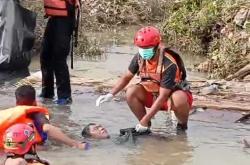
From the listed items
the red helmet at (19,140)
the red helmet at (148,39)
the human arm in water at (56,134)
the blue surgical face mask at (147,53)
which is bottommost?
the human arm in water at (56,134)

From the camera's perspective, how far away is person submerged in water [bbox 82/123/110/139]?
626cm

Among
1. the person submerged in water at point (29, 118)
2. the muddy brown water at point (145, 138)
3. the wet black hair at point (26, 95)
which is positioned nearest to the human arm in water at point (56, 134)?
the person submerged in water at point (29, 118)

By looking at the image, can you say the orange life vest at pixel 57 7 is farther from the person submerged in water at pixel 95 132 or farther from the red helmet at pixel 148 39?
the person submerged in water at pixel 95 132

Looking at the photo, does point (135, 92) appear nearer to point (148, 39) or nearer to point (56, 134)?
point (148, 39)

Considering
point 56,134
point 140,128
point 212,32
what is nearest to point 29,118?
point 56,134

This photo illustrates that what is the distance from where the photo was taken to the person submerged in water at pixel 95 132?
6.26 m

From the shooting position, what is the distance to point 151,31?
627 centimetres

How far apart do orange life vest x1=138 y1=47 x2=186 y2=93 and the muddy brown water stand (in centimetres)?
49

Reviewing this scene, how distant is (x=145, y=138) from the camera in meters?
6.30

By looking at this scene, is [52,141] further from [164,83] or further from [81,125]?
[164,83]

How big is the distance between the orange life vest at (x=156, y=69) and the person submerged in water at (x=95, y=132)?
2.07ft

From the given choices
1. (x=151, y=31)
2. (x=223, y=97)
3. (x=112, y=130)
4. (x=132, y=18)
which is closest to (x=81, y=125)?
(x=112, y=130)

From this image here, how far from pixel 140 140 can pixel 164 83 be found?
585 millimetres

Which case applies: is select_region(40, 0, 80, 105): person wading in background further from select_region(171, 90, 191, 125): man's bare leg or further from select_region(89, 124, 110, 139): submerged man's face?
select_region(171, 90, 191, 125): man's bare leg
